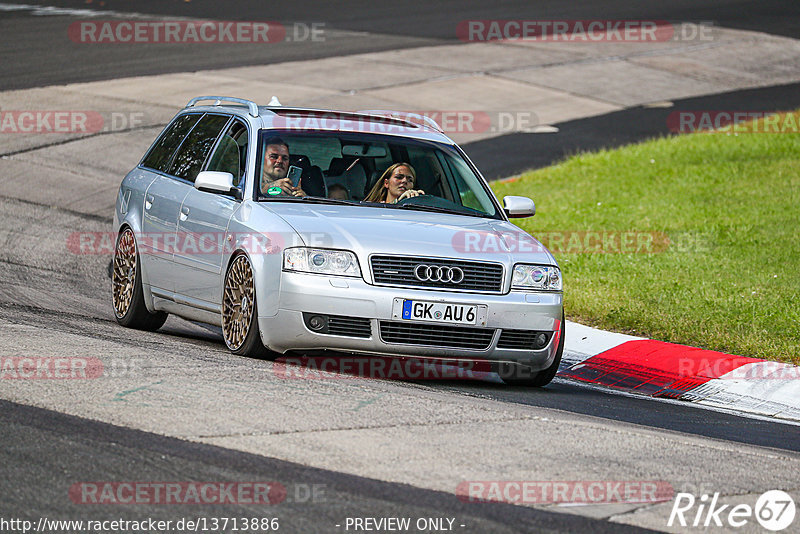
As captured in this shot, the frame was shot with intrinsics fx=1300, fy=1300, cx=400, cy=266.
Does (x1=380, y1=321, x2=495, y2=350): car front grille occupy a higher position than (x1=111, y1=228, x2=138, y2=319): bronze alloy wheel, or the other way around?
(x1=380, y1=321, x2=495, y2=350): car front grille

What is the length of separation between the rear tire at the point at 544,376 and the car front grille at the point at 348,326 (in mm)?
1380

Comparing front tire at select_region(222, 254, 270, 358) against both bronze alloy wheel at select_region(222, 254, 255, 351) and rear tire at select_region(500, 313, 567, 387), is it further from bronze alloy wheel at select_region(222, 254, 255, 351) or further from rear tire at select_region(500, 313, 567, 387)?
rear tire at select_region(500, 313, 567, 387)

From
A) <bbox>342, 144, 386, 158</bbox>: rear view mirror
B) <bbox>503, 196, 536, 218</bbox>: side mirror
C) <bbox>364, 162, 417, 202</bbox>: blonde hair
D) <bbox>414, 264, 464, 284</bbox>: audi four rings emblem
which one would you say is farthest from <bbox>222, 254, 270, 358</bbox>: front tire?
<bbox>503, 196, 536, 218</bbox>: side mirror

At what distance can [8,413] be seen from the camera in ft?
20.2

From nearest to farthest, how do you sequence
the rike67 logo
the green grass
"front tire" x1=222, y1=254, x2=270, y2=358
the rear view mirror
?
the rike67 logo
"front tire" x1=222, y1=254, x2=270, y2=358
the rear view mirror
the green grass

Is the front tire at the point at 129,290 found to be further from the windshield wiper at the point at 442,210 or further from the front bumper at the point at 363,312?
the windshield wiper at the point at 442,210

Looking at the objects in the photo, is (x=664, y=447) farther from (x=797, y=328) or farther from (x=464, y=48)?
(x=464, y=48)

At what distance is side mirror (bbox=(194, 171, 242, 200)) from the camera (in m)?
8.73

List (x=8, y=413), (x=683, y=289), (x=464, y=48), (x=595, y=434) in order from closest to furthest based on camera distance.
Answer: (x=8, y=413)
(x=595, y=434)
(x=683, y=289)
(x=464, y=48)

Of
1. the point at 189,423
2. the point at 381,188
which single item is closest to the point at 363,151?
the point at 381,188

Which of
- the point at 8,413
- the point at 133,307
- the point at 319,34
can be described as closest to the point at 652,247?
the point at 133,307

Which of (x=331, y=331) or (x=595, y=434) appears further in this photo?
(x=331, y=331)

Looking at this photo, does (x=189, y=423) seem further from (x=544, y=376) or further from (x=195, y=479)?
(x=544, y=376)

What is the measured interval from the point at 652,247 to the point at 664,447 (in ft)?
24.5
